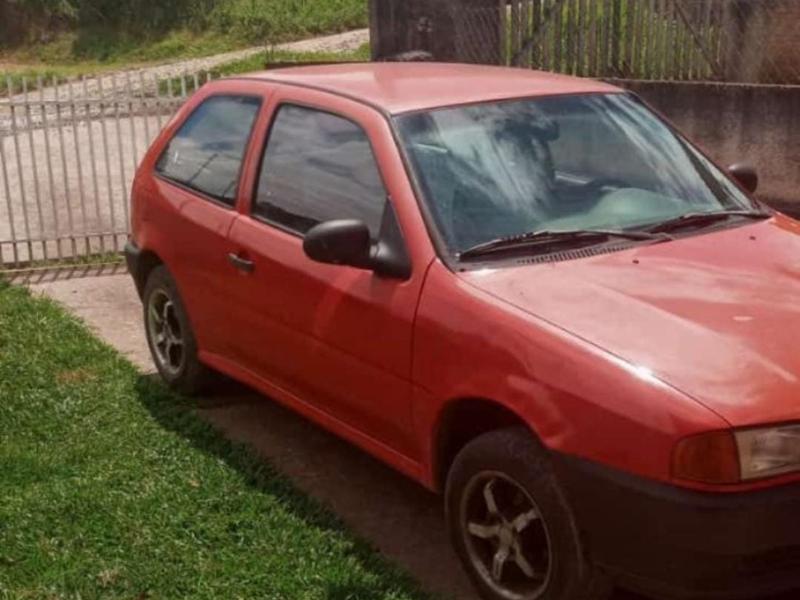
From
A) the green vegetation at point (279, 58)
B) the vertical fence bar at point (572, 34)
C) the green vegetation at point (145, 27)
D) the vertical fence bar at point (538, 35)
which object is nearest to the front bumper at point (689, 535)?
the vertical fence bar at point (572, 34)

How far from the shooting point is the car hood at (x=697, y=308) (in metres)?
3.38

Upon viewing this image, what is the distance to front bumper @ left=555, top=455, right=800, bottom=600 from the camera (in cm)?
329

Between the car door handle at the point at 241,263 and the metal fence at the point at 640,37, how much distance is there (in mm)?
6281

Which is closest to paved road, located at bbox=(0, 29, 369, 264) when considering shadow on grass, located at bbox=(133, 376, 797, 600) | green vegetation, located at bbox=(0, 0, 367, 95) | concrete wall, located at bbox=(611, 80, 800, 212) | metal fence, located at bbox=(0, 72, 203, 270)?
metal fence, located at bbox=(0, 72, 203, 270)

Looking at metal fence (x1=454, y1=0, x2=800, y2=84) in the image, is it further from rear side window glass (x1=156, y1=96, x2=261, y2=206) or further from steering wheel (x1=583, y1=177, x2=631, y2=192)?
steering wheel (x1=583, y1=177, x2=631, y2=192)

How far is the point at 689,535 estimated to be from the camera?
330cm

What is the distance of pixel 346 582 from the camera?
4.23 m

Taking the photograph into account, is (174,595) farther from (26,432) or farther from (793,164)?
(793,164)

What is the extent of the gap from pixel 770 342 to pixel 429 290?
1126 millimetres

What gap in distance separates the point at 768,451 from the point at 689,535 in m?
0.31

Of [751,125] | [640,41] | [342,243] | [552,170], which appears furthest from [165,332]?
[640,41]

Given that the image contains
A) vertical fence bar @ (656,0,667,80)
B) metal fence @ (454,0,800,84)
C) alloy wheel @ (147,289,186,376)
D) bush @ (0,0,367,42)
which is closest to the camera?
alloy wheel @ (147,289,186,376)

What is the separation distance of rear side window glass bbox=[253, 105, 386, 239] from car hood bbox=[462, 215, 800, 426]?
727 millimetres

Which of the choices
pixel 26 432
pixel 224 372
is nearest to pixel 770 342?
pixel 224 372
